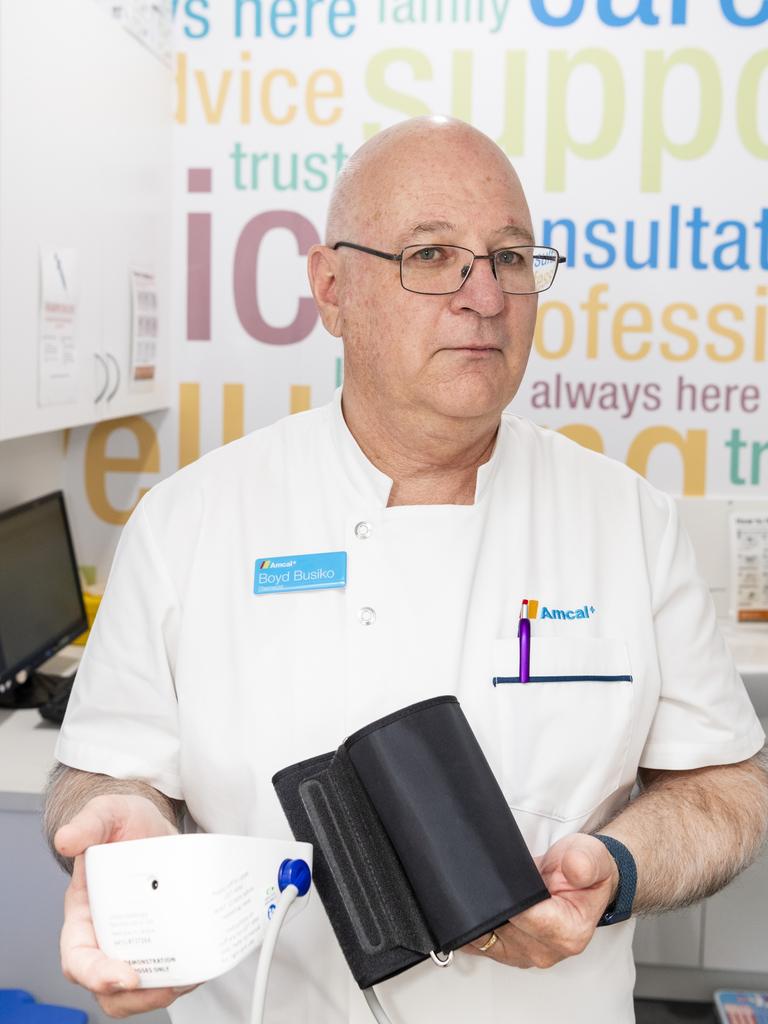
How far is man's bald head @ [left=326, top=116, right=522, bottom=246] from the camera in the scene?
114 centimetres

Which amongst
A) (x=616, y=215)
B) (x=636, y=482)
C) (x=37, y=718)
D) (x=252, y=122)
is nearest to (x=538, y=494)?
(x=636, y=482)

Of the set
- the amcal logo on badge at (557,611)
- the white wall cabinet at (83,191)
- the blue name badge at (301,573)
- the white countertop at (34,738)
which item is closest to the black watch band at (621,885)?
the amcal logo on badge at (557,611)

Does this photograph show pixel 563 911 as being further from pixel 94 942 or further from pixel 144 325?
pixel 144 325

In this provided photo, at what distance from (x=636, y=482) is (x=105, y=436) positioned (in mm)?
1590

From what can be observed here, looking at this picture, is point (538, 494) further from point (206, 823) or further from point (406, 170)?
point (206, 823)

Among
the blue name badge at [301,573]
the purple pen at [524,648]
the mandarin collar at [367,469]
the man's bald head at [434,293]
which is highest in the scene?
the man's bald head at [434,293]

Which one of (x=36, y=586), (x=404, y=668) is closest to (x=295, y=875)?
(x=404, y=668)

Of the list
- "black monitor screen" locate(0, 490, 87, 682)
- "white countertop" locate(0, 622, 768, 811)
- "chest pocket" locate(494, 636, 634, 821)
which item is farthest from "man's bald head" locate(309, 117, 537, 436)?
"black monitor screen" locate(0, 490, 87, 682)

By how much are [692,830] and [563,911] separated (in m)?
0.23

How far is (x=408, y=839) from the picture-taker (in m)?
0.87

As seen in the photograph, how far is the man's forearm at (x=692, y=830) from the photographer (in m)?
1.02

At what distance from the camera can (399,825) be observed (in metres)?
0.87

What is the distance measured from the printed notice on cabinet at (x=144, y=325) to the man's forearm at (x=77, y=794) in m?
1.26

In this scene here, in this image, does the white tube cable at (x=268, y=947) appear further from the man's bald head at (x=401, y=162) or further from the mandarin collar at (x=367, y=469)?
the man's bald head at (x=401, y=162)
